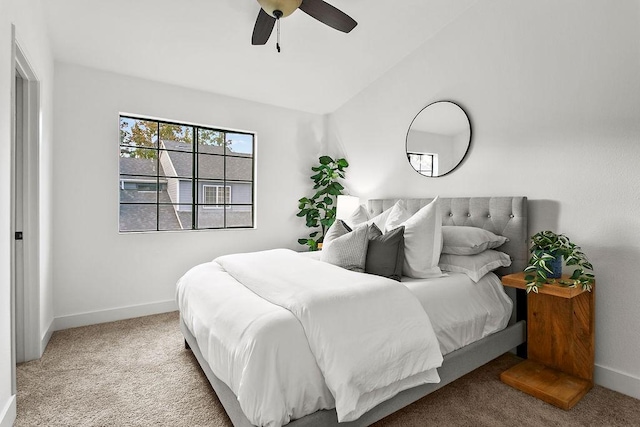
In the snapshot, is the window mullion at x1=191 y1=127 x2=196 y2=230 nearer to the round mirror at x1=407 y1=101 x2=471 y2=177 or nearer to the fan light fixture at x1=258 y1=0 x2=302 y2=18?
the fan light fixture at x1=258 y1=0 x2=302 y2=18

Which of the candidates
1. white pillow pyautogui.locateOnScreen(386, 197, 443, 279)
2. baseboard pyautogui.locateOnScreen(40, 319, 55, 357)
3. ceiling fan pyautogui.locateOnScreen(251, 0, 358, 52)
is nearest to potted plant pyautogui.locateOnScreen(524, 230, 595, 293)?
white pillow pyautogui.locateOnScreen(386, 197, 443, 279)

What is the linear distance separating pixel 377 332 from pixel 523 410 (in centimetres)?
107

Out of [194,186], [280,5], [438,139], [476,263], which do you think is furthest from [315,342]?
[194,186]

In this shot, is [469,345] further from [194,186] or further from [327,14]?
[194,186]

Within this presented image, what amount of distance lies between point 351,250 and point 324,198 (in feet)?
7.10

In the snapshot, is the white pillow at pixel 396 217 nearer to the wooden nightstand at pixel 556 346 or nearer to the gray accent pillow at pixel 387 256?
the gray accent pillow at pixel 387 256

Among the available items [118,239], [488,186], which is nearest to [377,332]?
[488,186]

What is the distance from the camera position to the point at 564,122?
242 centimetres

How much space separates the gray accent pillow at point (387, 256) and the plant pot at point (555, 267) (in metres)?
0.95

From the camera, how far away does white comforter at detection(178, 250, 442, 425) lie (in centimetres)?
139

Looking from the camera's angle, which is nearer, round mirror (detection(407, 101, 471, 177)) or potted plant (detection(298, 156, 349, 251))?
round mirror (detection(407, 101, 471, 177))

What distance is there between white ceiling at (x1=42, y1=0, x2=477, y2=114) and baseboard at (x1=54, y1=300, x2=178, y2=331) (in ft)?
7.65

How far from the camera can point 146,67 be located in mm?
3271

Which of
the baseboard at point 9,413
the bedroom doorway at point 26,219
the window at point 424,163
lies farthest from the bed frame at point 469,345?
the bedroom doorway at point 26,219
